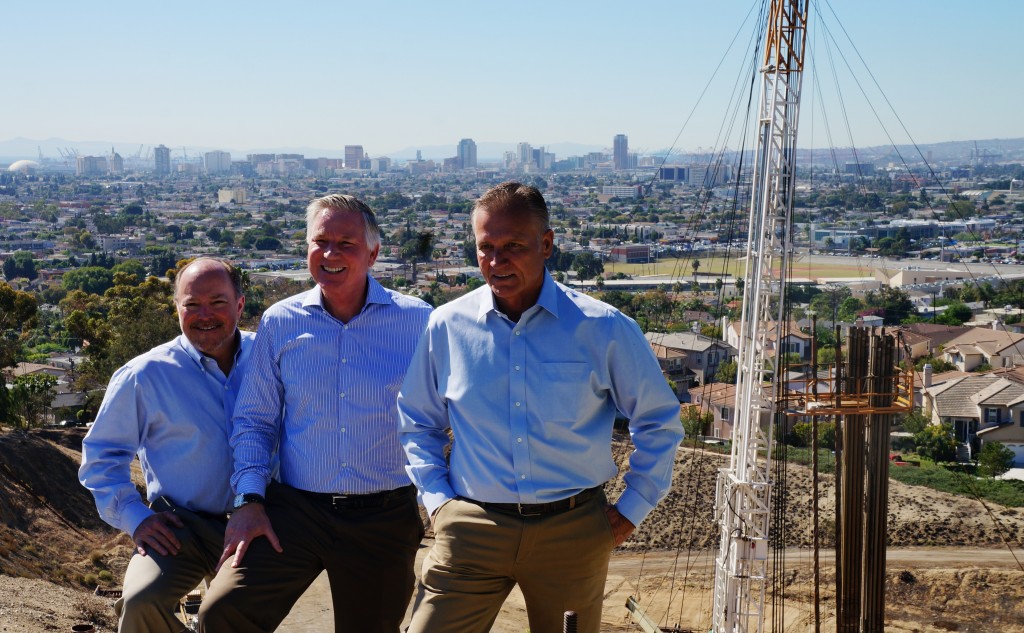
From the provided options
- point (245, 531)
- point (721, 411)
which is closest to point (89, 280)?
point (721, 411)

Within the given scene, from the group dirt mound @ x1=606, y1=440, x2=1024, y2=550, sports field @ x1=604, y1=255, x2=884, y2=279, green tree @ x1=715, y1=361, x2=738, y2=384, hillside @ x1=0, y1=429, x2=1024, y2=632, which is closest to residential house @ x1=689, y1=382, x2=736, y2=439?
green tree @ x1=715, y1=361, x2=738, y2=384

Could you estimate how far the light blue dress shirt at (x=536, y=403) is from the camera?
8.62ft

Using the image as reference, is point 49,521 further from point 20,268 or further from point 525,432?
point 20,268

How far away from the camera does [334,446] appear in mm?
2936

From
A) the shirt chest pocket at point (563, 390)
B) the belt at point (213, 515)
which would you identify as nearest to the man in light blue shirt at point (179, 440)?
the belt at point (213, 515)

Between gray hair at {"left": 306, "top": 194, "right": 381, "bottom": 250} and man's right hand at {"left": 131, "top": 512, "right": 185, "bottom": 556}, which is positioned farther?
gray hair at {"left": 306, "top": 194, "right": 381, "bottom": 250}

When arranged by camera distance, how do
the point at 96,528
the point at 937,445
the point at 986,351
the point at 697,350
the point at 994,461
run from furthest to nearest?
1. the point at 697,350
2. the point at 986,351
3. the point at 937,445
4. the point at 994,461
5. the point at 96,528

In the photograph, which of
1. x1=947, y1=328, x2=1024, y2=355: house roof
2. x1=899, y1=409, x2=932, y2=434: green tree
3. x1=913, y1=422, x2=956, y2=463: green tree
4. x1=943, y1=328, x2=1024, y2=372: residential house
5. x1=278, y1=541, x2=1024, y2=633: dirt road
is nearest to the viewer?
x1=278, y1=541, x2=1024, y2=633: dirt road

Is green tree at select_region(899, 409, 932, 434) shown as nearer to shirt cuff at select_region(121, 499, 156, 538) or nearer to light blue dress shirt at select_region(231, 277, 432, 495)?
light blue dress shirt at select_region(231, 277, 432, 495)

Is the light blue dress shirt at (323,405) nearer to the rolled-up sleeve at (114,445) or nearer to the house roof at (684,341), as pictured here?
the rolled-up sleeve at (114,445)

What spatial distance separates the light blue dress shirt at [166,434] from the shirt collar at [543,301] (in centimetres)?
83

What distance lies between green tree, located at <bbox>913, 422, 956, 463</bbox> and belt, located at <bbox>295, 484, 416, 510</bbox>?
2268cm

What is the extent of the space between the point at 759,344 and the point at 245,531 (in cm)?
895

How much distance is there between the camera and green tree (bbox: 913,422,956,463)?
2375 centimetres
